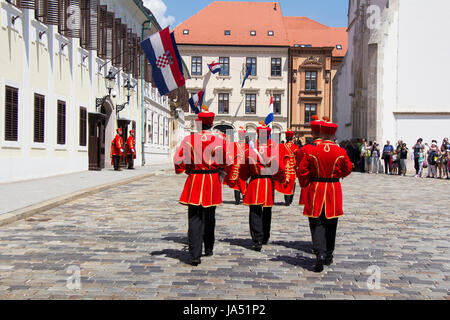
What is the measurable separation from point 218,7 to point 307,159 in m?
63.0

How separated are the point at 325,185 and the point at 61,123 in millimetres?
16544

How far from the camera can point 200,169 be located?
678 cm

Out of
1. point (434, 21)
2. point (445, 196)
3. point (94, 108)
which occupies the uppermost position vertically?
point (434, 21)

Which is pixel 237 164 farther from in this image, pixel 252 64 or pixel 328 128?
pixel 252 64

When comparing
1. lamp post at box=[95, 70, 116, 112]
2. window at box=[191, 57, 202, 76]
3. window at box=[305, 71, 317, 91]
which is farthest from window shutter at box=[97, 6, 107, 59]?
window at box=[305, 71, 317, 91]

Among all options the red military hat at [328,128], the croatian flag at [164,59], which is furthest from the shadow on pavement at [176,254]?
the croatian flag at [164,59]

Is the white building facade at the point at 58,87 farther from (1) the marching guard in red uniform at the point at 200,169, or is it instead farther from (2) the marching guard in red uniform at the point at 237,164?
(1) the marching guard in red uniform at the point at 200,169

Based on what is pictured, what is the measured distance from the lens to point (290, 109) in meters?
61.5

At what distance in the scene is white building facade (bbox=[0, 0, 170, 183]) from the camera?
55.4ft

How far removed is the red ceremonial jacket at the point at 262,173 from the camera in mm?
7621

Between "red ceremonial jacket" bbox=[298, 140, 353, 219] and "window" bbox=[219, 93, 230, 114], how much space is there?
55534 mm
